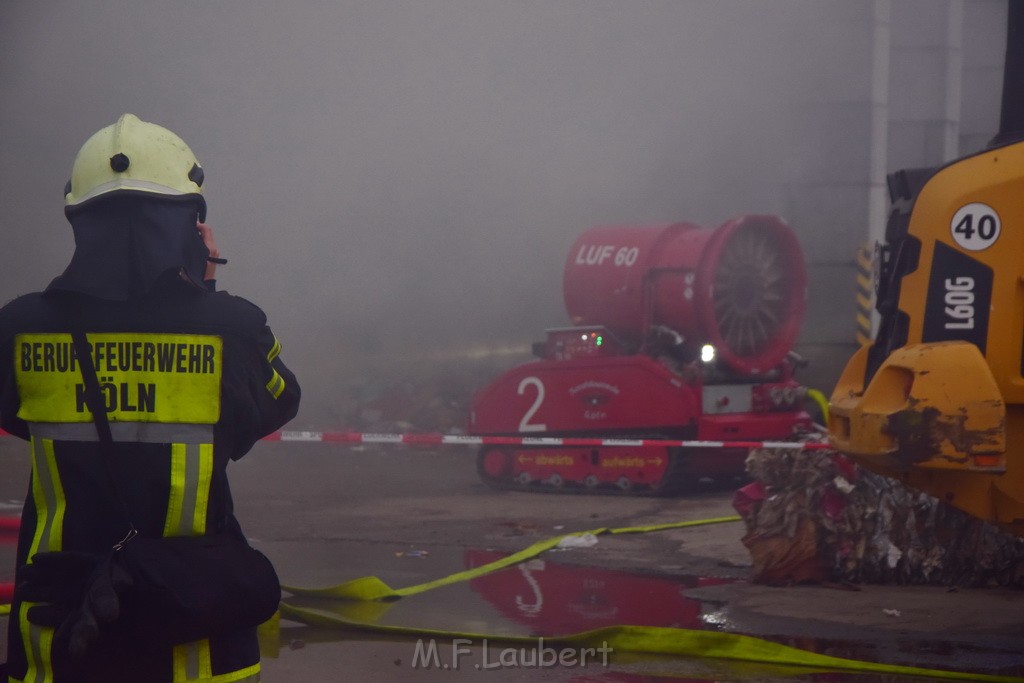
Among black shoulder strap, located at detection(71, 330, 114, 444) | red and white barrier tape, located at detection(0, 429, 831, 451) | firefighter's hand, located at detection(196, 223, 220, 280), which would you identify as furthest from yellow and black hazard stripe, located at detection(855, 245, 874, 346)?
black shoulder strap, located at detection(71, 330, 114, 444)

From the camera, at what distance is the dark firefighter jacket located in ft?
6.39

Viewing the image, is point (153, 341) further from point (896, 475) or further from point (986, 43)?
point (986, 43)

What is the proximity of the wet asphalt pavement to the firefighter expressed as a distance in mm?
2219

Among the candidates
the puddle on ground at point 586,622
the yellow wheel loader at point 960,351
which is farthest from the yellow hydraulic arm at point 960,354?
the puddle on ground at point 586,622

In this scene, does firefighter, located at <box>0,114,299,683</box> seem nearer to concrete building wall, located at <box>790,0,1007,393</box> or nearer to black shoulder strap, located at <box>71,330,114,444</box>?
black shoulder strap, located at <box>71,330,114,444</box>

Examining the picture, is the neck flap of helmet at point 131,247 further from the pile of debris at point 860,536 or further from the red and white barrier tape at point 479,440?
the red and white barrier tape at point 479,440

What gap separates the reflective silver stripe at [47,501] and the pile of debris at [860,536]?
13.3ft

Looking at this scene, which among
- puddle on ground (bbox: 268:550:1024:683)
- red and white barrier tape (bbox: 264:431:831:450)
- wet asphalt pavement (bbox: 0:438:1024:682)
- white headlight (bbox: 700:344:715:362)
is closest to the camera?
puddle on ground (bbox: 268:550:1024:683)

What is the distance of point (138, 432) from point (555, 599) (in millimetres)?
3564

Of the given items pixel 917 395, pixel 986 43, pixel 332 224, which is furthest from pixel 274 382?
pixel 986 43

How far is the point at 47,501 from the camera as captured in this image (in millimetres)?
2008

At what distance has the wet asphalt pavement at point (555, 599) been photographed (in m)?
4.24

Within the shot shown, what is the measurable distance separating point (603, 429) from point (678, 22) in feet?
14.6

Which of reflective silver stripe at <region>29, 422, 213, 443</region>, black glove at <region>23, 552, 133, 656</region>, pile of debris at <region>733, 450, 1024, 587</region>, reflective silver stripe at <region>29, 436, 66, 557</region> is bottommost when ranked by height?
pile of debris at <region>733, 450, 1024, 587</region>
